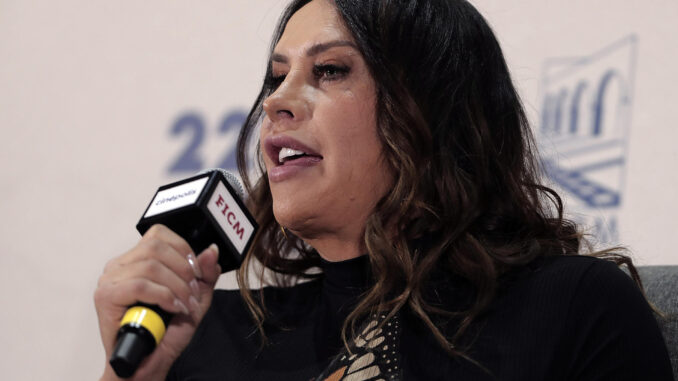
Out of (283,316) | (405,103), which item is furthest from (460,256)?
(283,316)

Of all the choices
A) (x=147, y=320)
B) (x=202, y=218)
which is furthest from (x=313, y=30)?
(x=147, y=320)

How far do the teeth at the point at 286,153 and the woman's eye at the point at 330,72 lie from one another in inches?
4.8

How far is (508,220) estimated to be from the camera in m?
1.06

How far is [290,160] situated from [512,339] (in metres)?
0.40

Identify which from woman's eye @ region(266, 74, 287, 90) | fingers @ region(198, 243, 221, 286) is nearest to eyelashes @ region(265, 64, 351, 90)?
woman's eye @ region(266, 74, 287, 90)

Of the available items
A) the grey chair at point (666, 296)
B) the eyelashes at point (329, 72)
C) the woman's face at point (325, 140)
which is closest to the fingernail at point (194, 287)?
the woman's face at point (325, 140)

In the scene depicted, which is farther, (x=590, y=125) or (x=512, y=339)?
(x=590, y=125)

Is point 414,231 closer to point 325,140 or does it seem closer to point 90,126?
point 325,140

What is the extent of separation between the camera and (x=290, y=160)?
1.02m

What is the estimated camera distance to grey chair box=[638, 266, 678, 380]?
39.3 inches

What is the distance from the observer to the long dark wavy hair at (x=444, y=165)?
3.20 feet

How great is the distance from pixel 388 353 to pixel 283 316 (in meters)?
0.29

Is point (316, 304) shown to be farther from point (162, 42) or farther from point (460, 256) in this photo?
point (162, 42)

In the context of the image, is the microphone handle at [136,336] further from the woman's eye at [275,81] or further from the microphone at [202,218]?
the woman's eye at [275,81]
